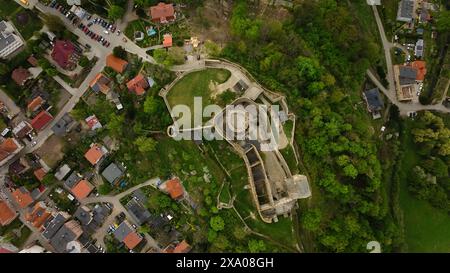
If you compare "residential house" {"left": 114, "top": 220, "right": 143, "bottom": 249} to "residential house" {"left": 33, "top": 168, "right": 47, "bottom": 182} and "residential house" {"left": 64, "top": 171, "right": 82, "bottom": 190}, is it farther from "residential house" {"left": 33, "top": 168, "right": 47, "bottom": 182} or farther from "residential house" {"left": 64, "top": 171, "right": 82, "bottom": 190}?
"residential house" {"left": 33, "top": 168, "right": 47, "bottom": 182}

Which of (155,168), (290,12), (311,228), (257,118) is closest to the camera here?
(311,228)

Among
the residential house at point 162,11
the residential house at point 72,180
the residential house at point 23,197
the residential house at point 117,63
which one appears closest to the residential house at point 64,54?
the residential house at point 117,63

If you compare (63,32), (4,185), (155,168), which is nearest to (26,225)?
(4,185)

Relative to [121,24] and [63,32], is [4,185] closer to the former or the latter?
[63,32]

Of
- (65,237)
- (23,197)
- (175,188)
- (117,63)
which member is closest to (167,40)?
(117,63)

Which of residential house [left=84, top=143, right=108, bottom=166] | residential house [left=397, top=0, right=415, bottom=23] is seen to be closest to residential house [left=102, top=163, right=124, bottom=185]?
residential house [left=84, top=143, right=108, bottom=166]
